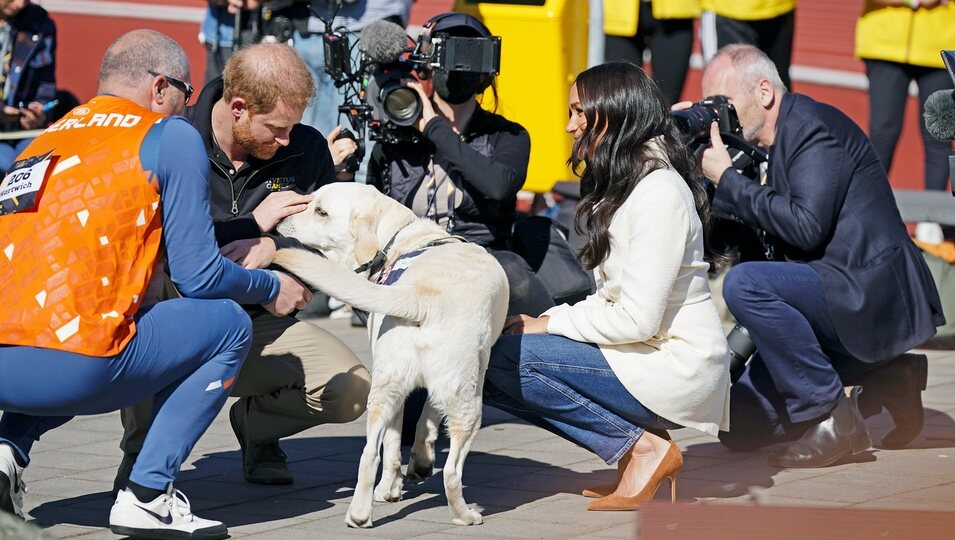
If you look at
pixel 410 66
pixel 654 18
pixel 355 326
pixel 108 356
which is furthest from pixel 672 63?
pixel 108 356

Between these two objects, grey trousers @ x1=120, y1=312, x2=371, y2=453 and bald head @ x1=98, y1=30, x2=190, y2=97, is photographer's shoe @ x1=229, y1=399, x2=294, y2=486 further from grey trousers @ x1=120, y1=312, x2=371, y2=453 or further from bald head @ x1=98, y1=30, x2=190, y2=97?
bald head @ x1=98, y1=30, x2=190, y2=97

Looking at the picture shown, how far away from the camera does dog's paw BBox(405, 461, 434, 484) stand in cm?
466

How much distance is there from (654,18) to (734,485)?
4.47 metres

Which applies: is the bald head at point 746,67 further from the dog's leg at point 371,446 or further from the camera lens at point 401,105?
the dog's leg at point 371,446

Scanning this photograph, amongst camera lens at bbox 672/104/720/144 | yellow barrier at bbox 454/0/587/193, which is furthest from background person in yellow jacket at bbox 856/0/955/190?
camera lens at bbox 672/104/720/144

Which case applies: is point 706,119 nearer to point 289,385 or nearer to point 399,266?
point 399,266

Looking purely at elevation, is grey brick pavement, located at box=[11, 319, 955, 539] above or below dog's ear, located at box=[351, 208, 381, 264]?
below

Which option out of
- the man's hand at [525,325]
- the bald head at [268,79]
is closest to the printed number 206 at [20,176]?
the bald head at [268,79]

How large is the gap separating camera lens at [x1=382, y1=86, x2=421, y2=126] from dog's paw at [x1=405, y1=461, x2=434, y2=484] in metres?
1.44

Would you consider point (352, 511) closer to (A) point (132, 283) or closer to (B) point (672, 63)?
(A) point (132, 283)

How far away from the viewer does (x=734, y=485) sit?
188 inches

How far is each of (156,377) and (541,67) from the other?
5.22 metres

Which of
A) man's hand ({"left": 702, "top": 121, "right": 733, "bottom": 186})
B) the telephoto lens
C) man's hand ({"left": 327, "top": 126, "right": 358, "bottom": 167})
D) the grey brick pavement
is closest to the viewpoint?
the grey brick pavement

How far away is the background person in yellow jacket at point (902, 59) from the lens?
794cm
